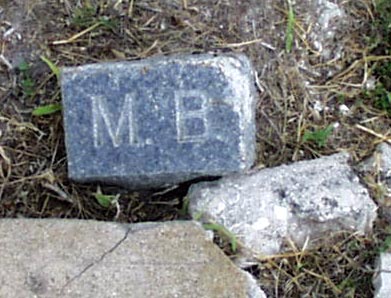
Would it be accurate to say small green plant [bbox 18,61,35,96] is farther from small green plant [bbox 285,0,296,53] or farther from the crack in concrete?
small green plant [bbox 285,0,296,53]

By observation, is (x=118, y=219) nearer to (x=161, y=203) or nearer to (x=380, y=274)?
(x=161, y=203)

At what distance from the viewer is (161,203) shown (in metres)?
2.67

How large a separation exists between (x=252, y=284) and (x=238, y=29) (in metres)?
0.67

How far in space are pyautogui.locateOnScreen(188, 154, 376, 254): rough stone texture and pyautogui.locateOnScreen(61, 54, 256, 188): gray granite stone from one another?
63mm

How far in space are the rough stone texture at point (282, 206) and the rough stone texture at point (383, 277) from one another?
9 centimetres

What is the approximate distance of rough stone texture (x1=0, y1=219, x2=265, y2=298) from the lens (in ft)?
7.93

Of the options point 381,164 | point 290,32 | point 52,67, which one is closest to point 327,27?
point 290,32

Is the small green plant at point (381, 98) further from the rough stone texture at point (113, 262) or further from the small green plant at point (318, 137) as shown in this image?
the rough stone texture at point (113, 262)

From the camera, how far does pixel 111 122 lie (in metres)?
2.60

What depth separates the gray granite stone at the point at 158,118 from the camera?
2568 millimetres

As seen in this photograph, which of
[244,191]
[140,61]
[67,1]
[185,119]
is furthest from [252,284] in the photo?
[67,1]

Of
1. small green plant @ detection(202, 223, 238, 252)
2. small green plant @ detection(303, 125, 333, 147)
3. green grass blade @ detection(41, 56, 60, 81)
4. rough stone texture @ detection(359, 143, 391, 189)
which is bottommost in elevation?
small green plant @ detection(202, 223, 238, 252)

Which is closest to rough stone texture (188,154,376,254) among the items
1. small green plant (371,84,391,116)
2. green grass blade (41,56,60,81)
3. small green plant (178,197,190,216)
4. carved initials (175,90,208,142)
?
small green plant (178,197,190,216)

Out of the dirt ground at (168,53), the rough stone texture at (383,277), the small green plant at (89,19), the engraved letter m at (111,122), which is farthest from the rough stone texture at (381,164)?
the small green plant at (89,19)
